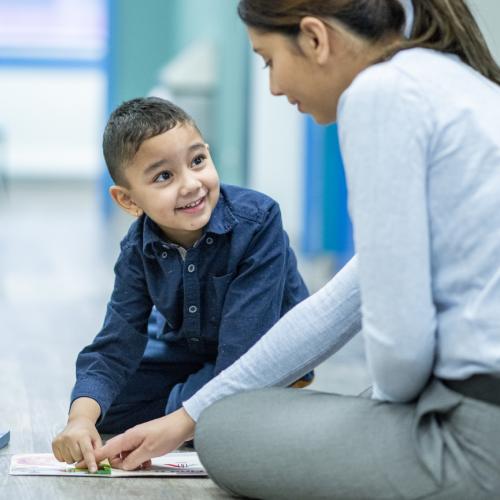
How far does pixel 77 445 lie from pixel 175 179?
43cm

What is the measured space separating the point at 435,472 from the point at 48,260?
3473 mm

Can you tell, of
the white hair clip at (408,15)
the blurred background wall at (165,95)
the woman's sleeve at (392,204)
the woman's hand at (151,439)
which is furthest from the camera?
the blurred background wall at (165,95)

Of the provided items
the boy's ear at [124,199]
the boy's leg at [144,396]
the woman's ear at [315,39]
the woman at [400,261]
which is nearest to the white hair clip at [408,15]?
the woman at [400,261]

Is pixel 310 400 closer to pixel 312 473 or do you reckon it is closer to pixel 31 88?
pixel 312 473

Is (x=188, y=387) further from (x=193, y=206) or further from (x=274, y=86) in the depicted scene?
(x=274, y=86)

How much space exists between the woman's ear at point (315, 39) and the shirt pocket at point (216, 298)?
1.66 ft

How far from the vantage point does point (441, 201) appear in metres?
1.25

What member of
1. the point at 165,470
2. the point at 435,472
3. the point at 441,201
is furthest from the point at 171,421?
the point at 441,201

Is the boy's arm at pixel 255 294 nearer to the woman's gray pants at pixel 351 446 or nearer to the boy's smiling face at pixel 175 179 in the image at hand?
the boy's smiling face at pixel 175 179

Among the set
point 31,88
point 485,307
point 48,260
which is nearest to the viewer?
point 485,307

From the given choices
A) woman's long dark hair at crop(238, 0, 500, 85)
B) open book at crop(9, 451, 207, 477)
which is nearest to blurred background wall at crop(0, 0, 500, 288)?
woman's long dark hair at crop(238, 0, 500, 85)

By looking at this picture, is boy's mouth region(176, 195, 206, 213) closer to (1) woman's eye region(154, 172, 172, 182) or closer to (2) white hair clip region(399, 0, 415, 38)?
(1) woman's eye region(154, 172, 172, 182)

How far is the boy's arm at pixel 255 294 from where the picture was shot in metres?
1.69

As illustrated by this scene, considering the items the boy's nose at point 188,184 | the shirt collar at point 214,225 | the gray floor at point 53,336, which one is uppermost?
the boy's nose at point 188,184
